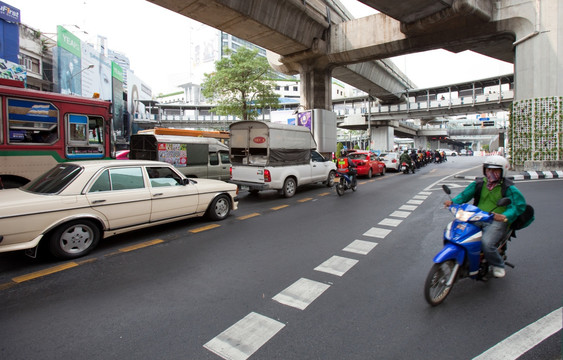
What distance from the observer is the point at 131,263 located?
4.53m

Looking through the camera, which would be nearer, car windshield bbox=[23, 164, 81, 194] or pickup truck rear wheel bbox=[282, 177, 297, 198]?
car windshield bbox=[23, 164, 81, 194]

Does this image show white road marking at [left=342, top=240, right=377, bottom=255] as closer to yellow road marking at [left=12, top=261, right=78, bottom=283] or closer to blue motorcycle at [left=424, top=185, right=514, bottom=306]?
blue motorcycle at [left=424, top=185, right=514, bottom=306]

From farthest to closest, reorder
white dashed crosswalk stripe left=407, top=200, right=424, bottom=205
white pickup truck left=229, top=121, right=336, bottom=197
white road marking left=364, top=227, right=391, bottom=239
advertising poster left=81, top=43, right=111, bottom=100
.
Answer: advertising poster left=81, top=43, right=111, bottom=100
white pickup truck left=229, top=121, right=336, bottom=197
white dashed crosswalk stripe left=407, top=200, right=424, bottom=205
white road marking left=364, top=227, right=391, bottom=239

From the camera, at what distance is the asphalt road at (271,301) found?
8.56 ft

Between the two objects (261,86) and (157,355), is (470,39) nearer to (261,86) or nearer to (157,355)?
(261,86)

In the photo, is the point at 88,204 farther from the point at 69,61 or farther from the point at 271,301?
the point at 69,61

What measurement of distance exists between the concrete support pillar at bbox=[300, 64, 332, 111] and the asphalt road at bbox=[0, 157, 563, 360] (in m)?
16.8

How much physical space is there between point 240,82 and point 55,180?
23.6 m

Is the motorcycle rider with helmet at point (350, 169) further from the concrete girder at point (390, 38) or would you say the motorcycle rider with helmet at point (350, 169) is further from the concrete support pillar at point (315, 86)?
the concrete support pillar at point (315, 86)

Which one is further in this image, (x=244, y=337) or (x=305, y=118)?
(x=305, y=118)

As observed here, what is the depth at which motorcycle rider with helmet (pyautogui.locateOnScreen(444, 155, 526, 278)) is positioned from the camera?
3398 mm

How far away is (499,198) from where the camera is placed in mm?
3621

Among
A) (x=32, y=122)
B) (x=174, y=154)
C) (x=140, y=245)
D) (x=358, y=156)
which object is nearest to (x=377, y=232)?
(x=140, y=245)

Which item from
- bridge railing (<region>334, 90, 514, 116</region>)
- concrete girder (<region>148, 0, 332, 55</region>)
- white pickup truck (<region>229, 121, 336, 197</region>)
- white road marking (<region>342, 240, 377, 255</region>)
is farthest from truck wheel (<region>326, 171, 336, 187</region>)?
bridge railing (<region>334, 90, 514, 116</region>)
